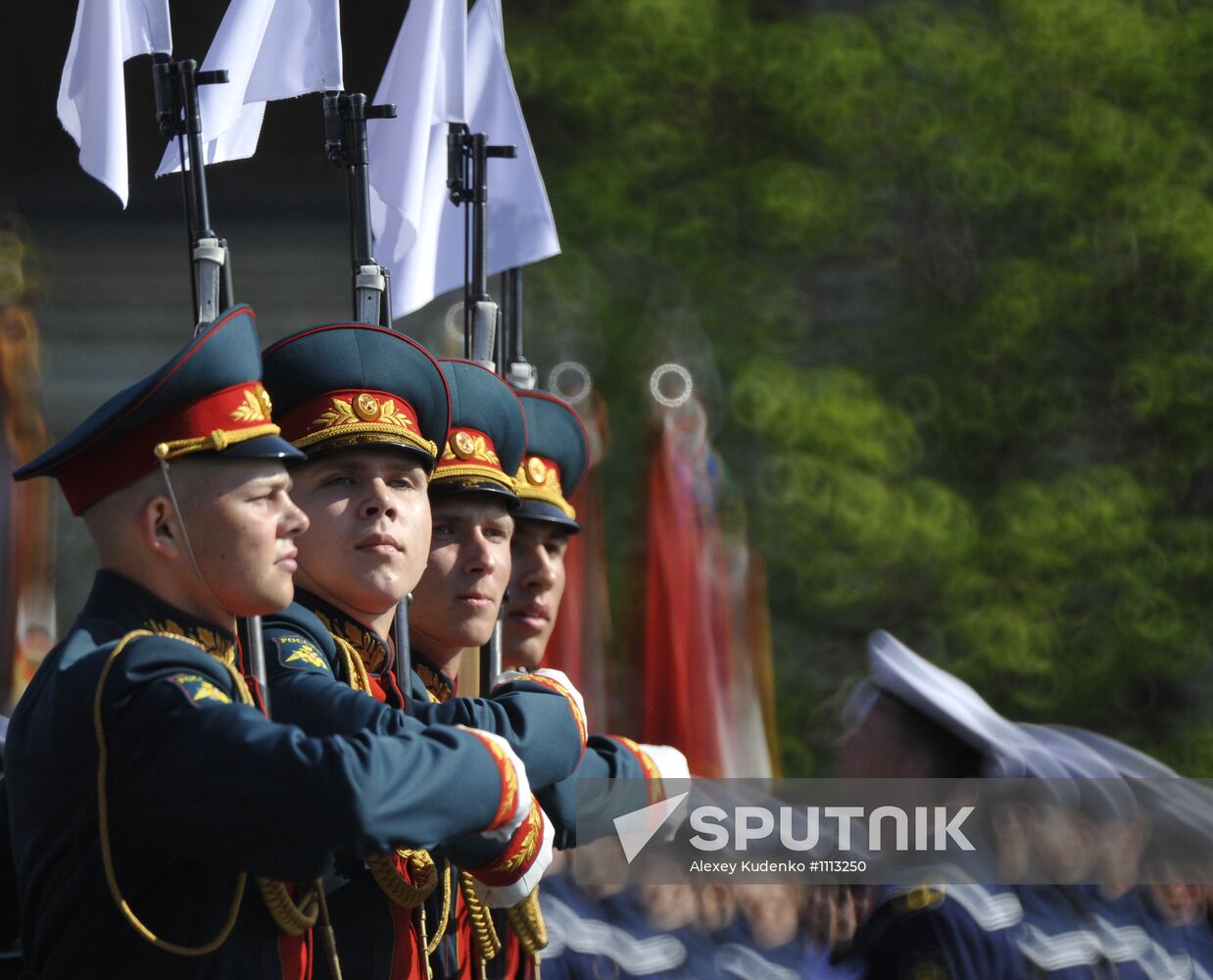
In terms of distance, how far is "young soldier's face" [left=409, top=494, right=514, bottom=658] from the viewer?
13.8ft

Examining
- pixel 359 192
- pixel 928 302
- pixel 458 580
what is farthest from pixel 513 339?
pixel 928 302

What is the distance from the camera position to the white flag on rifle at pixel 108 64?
438 centimetres

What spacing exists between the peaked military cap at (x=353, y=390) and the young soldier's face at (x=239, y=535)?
52 cm

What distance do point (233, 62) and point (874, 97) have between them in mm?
7033

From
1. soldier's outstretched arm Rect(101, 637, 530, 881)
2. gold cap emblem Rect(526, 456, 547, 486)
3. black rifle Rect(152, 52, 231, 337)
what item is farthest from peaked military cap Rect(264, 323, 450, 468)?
gold cap emblem Rect(526, 456, 547, 486)

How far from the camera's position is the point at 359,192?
438cm

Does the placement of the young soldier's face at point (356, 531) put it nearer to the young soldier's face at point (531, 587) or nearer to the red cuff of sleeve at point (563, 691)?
the red cuff of sleeve at point (563, 691)

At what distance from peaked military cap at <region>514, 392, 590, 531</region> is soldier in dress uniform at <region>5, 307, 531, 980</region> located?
184 centimetres

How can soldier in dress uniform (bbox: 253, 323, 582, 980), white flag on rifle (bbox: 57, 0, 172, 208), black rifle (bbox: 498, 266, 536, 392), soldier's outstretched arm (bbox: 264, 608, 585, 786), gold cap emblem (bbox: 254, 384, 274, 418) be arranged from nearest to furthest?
gold cap emblem (bbox: 254, 384, 274, 418) < soldier's outstretched arm (bbox: 264, 608, 585, 786) < soldier in dress uniform (bbox: 253, 323, 582, 980) < white flag on rifle (bbox: 57, 0, 172, 208) < black rifle (bbox: 498, 266, 536, 392)

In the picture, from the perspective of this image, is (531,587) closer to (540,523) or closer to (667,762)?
(540,523)

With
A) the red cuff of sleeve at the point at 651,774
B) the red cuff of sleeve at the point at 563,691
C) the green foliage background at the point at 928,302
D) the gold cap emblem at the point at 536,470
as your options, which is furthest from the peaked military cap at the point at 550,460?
the green foliage background at the point at 928,302

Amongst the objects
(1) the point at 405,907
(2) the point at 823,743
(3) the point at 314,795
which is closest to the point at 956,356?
(2) the point at 823,743

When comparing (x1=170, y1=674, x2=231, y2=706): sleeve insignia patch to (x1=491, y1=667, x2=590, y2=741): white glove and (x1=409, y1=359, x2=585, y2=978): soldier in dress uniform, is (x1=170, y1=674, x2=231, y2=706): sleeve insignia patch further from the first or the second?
(x1=409, y1=359, x2=585, y2=978): soldier in dress uniform

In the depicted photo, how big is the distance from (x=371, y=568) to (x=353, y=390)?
0.31 metres
